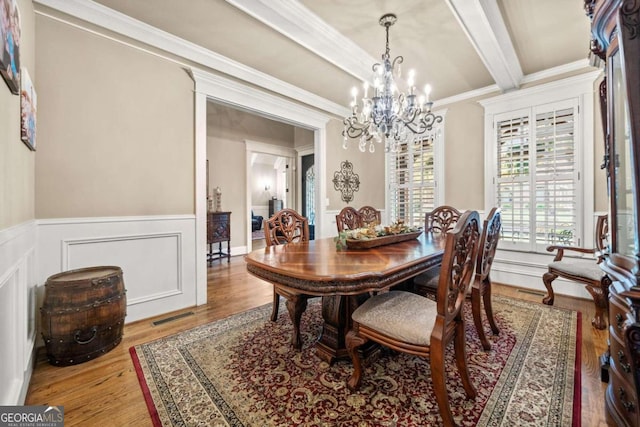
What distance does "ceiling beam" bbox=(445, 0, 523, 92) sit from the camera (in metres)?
2.08

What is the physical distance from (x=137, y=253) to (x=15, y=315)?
1076 mm

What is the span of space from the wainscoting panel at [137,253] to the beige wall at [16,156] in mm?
285

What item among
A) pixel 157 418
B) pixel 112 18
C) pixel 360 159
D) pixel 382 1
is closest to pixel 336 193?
pixel 360 159

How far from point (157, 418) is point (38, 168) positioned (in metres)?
1.99

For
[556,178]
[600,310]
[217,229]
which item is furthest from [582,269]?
[217,229]

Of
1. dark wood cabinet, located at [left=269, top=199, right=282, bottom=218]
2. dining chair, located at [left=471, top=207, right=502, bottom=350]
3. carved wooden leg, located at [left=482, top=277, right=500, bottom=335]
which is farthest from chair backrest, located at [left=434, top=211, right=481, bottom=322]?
dark wood cabinet, located at [left=269, top=199, right=282, bottom=218]

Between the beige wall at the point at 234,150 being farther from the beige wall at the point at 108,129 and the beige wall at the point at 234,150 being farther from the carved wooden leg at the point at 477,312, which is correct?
the carved wooden leg at the point at 477,312

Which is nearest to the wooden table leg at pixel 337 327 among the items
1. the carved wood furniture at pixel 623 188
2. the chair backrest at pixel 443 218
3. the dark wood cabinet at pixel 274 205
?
the carved wood furniture at pixel 623 188

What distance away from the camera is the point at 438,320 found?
1.22 metres

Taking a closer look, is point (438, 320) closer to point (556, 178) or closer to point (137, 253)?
point (137, 253)

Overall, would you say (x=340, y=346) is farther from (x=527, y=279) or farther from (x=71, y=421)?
(x=527, y=279)

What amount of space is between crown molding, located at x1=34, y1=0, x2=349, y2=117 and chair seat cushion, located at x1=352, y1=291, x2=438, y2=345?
285cm

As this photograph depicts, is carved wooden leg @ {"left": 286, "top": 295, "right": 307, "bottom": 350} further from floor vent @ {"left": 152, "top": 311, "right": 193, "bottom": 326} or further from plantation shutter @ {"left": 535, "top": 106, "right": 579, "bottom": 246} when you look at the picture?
plantation shutter @ {"left": 535, "top": 106, "right": 579, "bottom": 246}

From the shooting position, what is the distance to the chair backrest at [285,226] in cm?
246
